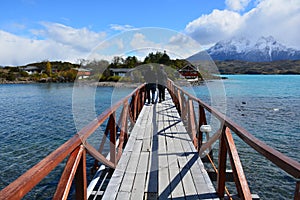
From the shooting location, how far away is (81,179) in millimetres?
2162

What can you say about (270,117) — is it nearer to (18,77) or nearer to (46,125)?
(46,125)

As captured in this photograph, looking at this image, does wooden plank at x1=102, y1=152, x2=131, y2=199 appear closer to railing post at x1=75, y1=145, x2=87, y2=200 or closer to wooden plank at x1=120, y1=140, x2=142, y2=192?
wooden plank at x1=120, y1=140, x2=142, y2=192

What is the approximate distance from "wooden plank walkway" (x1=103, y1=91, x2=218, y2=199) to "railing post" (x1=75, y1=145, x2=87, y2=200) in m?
0.41

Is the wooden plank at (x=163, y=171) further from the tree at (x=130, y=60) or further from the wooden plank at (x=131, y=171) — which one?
the tree at (x=130, y=60)

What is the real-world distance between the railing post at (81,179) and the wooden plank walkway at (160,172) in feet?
1.35

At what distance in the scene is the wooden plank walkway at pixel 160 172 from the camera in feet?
8.87

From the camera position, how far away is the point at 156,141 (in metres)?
4.69

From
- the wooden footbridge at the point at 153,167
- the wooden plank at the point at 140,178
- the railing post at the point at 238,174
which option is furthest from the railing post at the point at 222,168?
the wooden plank at the point at 140,178

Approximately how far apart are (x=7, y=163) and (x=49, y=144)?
7.19ft

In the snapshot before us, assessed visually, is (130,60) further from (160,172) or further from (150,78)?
(160,172)

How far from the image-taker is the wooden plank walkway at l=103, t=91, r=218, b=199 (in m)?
2.71

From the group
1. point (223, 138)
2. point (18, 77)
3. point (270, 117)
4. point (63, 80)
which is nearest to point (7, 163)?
point (223, 138)

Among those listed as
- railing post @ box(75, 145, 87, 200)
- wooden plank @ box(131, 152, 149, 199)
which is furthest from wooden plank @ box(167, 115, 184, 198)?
railing post @ box(75, 145, 87, 200)

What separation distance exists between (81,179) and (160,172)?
1328mm
